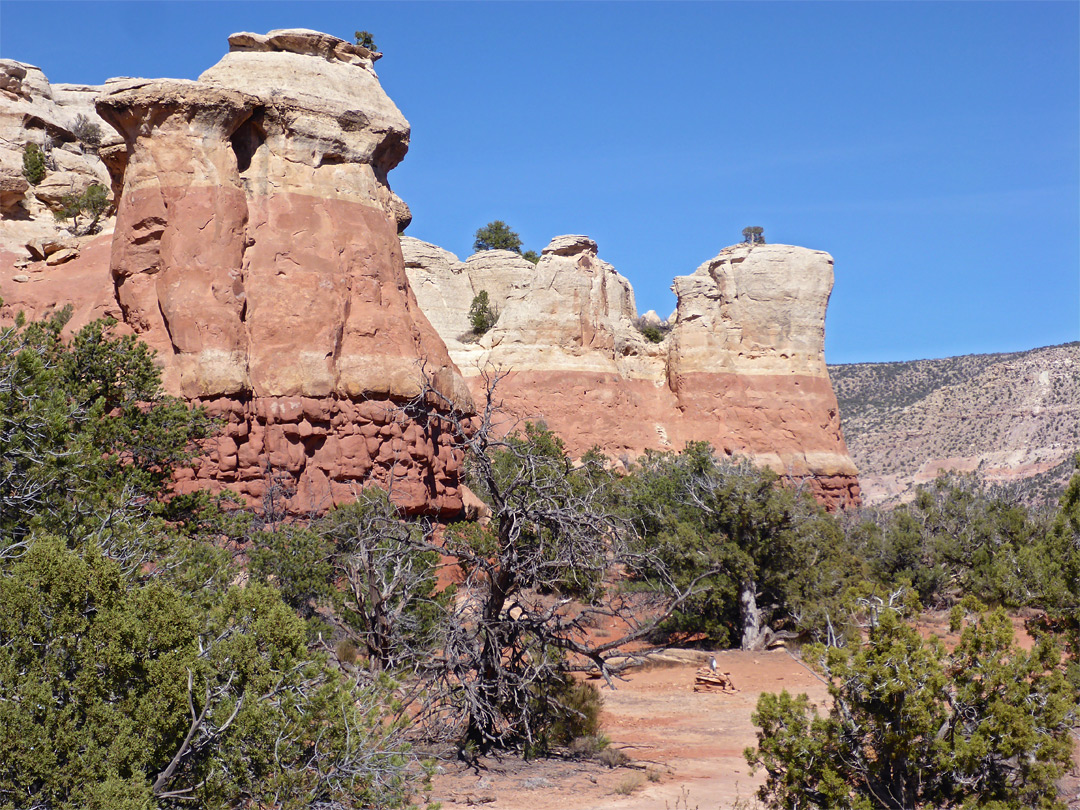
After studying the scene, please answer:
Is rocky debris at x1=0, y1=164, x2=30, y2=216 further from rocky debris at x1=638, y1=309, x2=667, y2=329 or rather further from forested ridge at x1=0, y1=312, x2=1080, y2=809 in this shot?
rocky debris at x1=638, y1=309, x2=667, y2=329

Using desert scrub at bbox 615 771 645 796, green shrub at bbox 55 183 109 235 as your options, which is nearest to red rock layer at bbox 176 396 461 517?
desert scrub at bbox 615 771 645 796

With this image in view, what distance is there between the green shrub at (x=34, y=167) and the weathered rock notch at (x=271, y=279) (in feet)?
30.8

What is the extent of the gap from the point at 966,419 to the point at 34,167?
62.5 meters

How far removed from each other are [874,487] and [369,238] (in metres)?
A: 53.7

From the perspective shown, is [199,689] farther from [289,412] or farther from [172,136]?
[172,136]

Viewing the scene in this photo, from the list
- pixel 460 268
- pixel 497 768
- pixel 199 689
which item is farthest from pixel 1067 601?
pixel 460 268

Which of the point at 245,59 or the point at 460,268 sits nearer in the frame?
the point at 245,59

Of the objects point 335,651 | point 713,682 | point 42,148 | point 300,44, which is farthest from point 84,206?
point 713,682

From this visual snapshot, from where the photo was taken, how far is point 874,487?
225ft

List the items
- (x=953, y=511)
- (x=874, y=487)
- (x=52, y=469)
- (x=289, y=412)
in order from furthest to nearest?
(x=874, y=487) → (x=953, y=511) → (x=289, y=412) → (x=52, y=469)

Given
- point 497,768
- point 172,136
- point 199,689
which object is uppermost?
point 172,136

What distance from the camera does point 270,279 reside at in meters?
20.9

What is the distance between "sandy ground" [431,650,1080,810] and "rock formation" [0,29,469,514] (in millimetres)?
7336

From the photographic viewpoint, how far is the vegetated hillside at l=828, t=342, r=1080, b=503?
6656cm
